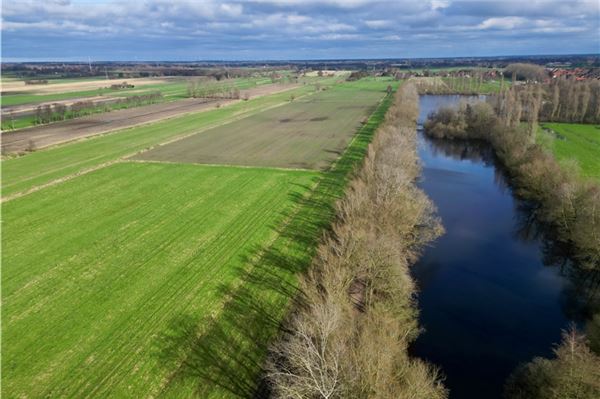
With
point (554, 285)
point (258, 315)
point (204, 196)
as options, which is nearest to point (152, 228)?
point (204, 196)

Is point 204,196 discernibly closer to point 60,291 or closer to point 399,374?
point 60,291

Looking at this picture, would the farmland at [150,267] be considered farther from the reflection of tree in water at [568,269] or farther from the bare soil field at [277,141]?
the reflection of tree in water at [568,269]

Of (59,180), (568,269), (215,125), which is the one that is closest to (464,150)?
(568,269)

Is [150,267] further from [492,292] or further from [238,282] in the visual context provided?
[492,292]

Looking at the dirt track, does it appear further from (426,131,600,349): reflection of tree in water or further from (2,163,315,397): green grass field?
(426,131,600,349): reflection of tree in water

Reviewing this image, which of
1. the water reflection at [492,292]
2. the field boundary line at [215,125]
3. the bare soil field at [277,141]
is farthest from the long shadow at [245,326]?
the field boundary line at [215,125]

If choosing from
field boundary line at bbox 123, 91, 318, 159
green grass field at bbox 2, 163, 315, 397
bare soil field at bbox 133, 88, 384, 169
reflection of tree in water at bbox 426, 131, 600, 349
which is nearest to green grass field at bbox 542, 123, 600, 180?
reflection of tree in water at bbox 426, 131, 600, 349
